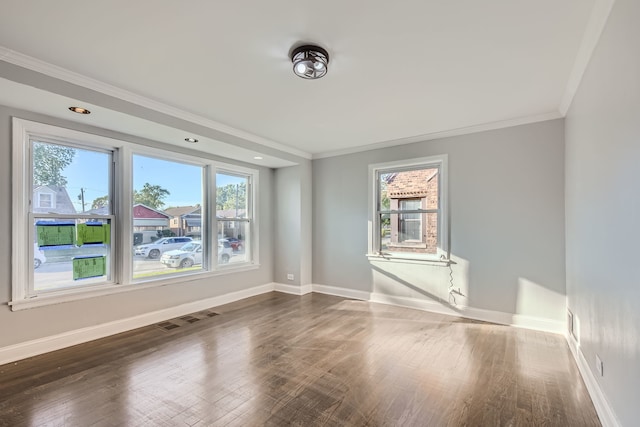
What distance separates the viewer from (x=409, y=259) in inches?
179

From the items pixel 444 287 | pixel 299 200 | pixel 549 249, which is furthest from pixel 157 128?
pixel 549 249

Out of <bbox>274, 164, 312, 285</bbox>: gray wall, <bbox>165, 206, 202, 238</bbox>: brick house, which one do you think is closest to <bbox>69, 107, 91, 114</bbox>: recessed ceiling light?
<bbox>165, 206, 202, 238</bbox>: brick house

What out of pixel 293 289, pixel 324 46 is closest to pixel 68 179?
pixel 324 46

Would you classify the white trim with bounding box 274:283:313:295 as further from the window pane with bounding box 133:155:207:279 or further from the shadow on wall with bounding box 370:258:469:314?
the window pane with bounding box 133:155:207:279

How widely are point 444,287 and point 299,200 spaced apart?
2.72 metres

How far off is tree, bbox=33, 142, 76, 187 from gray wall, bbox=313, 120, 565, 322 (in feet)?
12.7

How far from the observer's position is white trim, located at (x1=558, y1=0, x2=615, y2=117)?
5.77ft

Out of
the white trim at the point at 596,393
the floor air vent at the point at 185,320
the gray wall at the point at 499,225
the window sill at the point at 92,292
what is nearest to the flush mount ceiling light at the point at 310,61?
the gray wall at the point at 499,225

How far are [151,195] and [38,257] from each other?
1.32 metres

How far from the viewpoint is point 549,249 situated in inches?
138

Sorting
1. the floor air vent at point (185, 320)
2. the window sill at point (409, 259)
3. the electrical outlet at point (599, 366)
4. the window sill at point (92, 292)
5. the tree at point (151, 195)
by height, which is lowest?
the floor air vent at point (185, 320)

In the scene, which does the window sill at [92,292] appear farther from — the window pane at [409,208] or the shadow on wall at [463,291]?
the window pane at [409,208]

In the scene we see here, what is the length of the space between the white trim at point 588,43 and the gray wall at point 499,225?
86 cm

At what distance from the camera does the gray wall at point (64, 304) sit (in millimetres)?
2762
